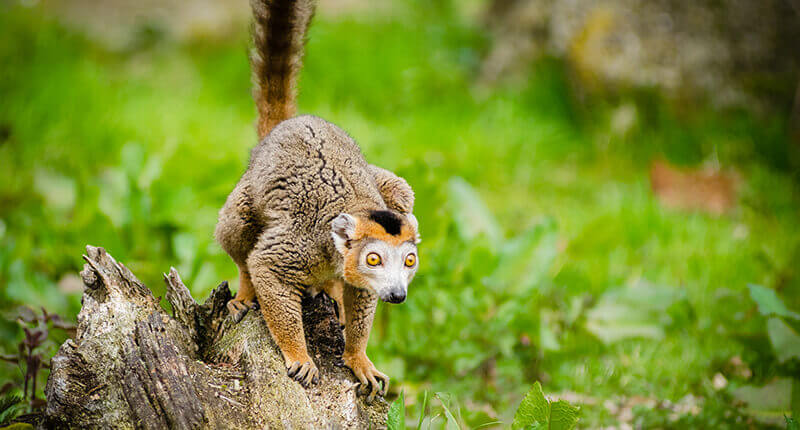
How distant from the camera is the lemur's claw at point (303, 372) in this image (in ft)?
6.33

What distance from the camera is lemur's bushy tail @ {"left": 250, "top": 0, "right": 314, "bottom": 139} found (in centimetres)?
221

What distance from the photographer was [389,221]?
1.76m

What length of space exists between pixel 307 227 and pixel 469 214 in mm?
1838

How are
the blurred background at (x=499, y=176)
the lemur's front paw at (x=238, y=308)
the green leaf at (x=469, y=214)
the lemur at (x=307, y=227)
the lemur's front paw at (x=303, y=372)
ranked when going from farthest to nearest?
the green leaf at (x=469, y=214) → the blurred background at (x=499, y=176) → the lemur's front paw at (x=238, y=308) → the lemur's front paw at (x=303, y=372) → the lemur at (x=307, y=227)

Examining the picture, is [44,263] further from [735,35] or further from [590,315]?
[735,35]

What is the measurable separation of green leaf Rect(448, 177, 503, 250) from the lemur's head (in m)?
1.86

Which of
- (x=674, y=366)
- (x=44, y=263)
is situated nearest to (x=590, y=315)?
(x=674, y=366)

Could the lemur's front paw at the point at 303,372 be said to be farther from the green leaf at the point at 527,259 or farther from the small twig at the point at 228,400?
the green leaf at the point at 527,259

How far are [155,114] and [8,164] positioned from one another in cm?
123

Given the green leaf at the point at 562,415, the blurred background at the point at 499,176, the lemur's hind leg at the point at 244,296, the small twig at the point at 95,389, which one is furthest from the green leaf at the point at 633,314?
the small twig at the point at 95,389

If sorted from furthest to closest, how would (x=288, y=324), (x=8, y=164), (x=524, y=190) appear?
(x=524, y=190), (x=8, y=164), (x=288, y=324)

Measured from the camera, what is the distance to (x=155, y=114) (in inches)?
211

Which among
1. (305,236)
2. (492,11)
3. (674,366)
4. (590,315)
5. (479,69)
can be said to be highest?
(492,11)

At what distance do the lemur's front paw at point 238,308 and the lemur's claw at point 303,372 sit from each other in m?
0.31
